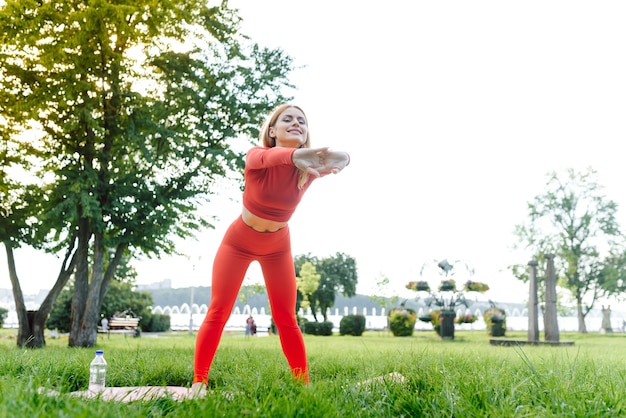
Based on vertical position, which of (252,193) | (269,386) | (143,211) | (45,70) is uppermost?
(45,70)

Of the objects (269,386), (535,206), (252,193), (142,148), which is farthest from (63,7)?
(535,206)

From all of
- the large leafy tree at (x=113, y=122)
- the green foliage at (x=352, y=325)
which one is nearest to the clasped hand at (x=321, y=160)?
the large leafy tree at (x=113, y=122)

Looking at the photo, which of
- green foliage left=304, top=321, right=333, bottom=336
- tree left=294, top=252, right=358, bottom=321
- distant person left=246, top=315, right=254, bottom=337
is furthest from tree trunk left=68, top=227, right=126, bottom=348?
tree left=294, top=252, right=358, bottom=321

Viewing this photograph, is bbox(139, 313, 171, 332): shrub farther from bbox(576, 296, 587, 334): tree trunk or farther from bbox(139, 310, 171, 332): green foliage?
bbox(576, 296, 587, 334): tree trunk

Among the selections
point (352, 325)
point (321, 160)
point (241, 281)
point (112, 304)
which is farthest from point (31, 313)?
point (352, 325)

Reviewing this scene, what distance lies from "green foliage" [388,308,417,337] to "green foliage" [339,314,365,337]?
6089mm

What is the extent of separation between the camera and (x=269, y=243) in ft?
12.7

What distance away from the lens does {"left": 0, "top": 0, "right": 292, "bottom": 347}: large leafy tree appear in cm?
1119

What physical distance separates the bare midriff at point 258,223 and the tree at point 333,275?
147 ft

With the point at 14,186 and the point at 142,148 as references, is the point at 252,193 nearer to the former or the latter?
the point at 142,148

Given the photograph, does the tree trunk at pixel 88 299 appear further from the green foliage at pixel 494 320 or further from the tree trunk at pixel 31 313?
the green foliage at pixel 494 320

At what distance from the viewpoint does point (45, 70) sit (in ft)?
39.3

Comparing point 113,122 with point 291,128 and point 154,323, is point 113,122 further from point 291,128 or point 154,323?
point 154,323

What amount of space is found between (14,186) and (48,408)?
37.7ft
